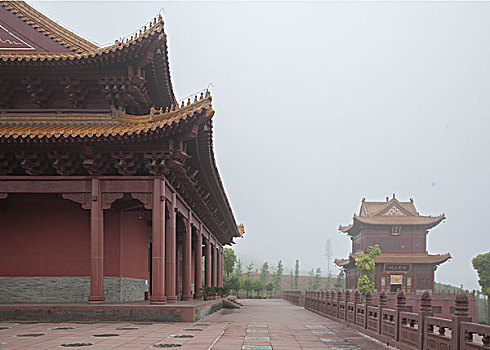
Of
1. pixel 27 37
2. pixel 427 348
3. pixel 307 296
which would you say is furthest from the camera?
pixel 307 296

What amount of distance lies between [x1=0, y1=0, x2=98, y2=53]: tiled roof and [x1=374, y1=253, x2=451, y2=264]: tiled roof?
44654 millimetres

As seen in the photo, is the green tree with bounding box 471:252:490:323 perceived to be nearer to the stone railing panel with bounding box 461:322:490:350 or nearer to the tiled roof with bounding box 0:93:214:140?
the tiled roof with bounding box 0:93:214:140

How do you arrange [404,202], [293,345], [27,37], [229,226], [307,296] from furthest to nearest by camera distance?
[404,202], [229,226], [307,296], [27,37], [293,345]

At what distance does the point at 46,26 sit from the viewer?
17047 millimetres

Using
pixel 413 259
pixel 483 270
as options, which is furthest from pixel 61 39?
pixel 483 270

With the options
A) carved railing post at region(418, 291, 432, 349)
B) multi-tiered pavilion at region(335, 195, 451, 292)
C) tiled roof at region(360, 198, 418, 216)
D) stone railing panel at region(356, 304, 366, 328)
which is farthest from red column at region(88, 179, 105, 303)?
tiled roof at region(360, 198, 418, 216)

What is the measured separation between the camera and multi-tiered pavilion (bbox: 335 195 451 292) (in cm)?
5475

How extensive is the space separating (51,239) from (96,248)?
2.17m

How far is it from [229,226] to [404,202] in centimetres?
3375

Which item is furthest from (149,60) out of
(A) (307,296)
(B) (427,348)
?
(A) (307,296)

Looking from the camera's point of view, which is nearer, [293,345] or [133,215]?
[293,345]

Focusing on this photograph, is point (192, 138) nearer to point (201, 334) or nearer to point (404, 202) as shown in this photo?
point (201, 334)

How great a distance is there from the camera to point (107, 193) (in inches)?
584

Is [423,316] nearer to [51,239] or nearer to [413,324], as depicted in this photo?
[413,324]
